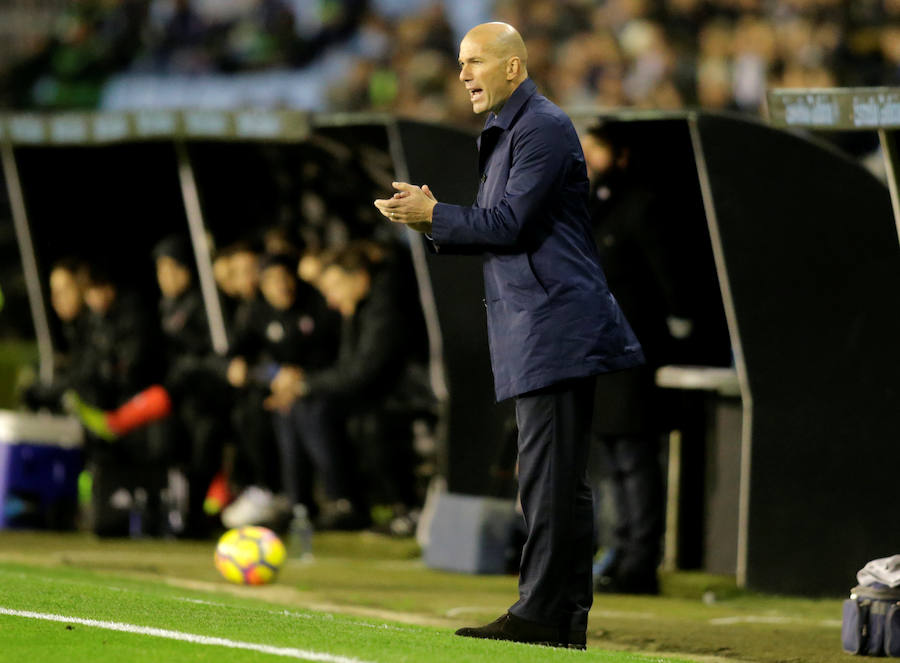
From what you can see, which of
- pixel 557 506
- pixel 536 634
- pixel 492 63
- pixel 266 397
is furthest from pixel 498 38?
pixel 266 397

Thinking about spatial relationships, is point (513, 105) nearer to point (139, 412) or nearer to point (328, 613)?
point (328, 613)

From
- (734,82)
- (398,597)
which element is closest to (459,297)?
(398,597)

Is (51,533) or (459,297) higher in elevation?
(459,297)

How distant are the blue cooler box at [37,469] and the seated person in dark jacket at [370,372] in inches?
68.3

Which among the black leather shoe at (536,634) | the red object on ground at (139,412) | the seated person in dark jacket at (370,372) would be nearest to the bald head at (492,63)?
the black leather shoe at (536,634)

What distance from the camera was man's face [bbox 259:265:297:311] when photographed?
11234 mm

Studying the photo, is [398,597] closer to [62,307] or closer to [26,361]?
[62,307]

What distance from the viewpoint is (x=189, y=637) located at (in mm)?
5746

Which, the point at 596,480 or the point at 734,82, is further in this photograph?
the point at 734,82

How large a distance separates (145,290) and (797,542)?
6.12 meters

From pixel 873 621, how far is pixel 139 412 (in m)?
5.92

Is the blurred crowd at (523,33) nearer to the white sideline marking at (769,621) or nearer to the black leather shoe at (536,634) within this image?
the white sideline marking at (769,621)

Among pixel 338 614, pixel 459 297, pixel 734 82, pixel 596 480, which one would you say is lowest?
pixel 338 614

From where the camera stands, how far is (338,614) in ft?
24.5
